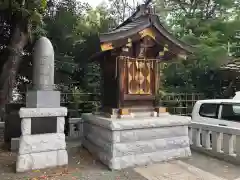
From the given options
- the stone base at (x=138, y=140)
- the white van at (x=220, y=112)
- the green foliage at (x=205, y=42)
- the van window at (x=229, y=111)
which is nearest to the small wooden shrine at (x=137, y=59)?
the stone base at (x=138, y=140)

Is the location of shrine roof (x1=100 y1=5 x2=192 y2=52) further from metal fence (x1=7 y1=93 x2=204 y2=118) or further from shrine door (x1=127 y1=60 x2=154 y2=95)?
metal fence (x1=7 y1=93 x2=204 y2=118)

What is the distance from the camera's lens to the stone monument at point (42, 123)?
519 centimetres

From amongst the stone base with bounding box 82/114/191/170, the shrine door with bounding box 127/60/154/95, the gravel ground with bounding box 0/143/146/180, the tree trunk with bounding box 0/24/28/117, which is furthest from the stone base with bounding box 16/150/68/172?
the tree trunk with bounding box 0/24/28/117

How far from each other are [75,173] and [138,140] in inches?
68.9

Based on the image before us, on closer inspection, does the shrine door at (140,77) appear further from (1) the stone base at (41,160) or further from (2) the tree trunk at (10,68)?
(2) the tree trunk at (10,68)

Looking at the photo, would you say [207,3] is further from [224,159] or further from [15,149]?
[15,149]

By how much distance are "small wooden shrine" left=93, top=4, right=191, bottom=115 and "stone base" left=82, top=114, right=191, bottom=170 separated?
55 cm

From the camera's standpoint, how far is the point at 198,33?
39.8ft

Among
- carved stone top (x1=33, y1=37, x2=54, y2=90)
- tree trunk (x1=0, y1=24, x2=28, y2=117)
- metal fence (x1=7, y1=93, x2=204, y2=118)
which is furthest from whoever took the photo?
metal fence (x1=7, y1=93, x2=204, y2=118)

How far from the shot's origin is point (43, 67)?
5.69 metres

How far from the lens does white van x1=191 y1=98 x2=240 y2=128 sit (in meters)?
6.54

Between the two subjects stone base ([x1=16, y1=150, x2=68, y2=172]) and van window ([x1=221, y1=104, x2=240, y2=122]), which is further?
van window ([x1=221, y1=104, x2=240, y2=122])

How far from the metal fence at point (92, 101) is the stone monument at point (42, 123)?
4.06 metres

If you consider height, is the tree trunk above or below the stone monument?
above
